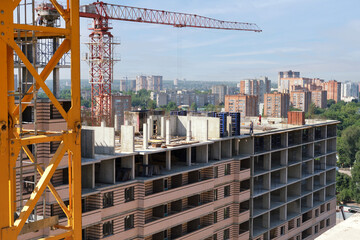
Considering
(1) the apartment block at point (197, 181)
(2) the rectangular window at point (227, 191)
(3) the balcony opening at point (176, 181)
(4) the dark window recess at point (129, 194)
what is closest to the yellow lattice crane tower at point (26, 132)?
(1) the apartment block at point (197, 181)

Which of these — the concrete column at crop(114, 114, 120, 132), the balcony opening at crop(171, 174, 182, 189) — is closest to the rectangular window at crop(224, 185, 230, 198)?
the balcony opening at crop(171, 174, 182, 189)

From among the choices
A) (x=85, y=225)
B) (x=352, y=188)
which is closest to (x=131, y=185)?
(x=85, y=225)

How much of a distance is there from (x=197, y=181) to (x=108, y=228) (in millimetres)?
9778

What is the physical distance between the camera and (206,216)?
40.1 metres

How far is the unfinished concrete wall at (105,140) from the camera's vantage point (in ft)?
105

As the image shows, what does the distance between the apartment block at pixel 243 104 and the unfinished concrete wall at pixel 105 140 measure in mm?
140800

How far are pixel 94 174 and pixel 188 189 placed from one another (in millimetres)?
8447

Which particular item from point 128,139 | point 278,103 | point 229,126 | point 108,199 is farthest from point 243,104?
point 108,199

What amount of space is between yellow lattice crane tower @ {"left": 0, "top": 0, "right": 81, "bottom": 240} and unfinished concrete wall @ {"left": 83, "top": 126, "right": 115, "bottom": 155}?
19.3 meters

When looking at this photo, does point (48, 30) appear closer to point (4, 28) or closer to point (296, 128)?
point (4, 28)

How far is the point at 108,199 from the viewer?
31.2m

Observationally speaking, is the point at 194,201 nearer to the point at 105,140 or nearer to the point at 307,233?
the point at 105,140

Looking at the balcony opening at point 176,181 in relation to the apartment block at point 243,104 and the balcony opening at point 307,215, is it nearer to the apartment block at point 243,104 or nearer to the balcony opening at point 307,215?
the balcony opening at point 307,215

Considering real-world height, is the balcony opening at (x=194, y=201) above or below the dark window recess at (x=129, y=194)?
below
